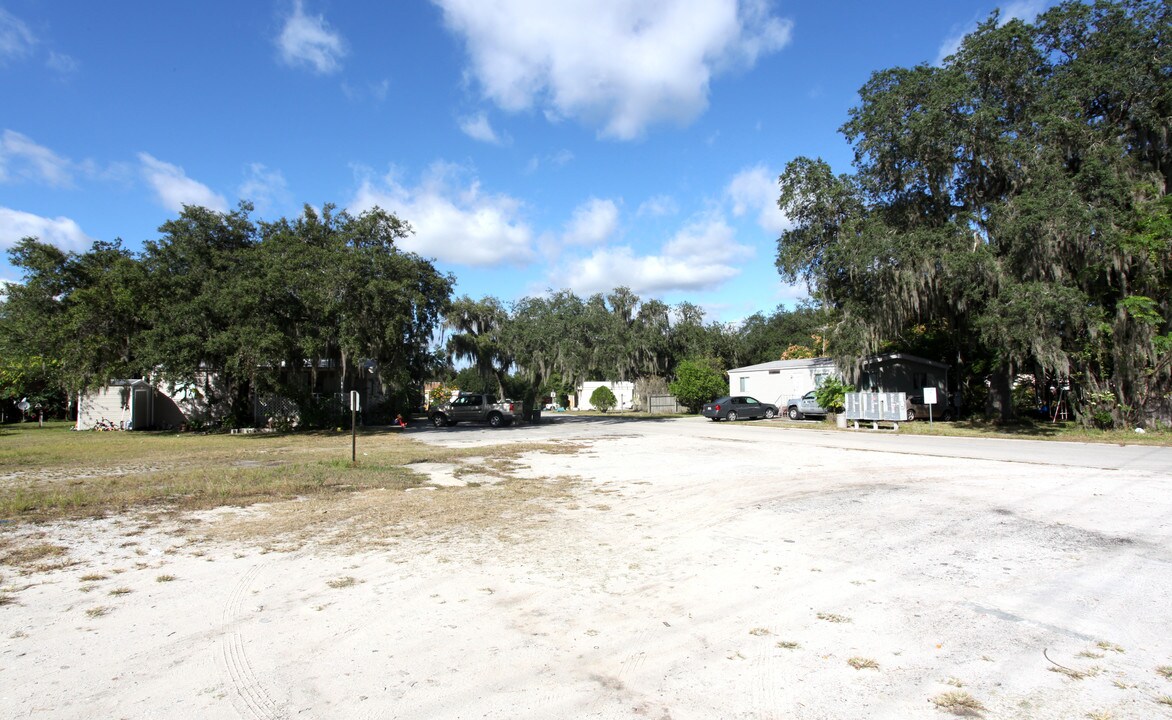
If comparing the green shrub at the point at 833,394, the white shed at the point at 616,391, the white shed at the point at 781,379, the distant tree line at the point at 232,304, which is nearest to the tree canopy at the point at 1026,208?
the green shrub at the point at 833,394

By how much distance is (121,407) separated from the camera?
3075 centimetres

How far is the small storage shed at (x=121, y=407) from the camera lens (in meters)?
29.8

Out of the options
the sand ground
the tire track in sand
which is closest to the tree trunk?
the sand ground

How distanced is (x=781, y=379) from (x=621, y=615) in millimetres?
31751

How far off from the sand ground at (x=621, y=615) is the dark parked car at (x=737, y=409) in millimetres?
22859

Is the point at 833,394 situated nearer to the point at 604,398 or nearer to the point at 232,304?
the point at 604,398

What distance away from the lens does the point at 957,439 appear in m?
19.0

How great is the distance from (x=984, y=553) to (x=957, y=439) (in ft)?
49.6

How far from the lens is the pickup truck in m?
28.6

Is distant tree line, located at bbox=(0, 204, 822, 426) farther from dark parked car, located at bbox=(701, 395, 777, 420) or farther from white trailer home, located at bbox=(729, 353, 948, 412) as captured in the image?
white trailer home, located at bbox=(729, 353, 948, 412)

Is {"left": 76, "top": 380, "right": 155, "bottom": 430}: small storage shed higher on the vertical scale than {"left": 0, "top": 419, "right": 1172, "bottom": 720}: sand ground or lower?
higher

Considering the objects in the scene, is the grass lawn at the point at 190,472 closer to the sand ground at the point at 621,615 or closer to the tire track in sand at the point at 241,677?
the sand ground at the point at 621,615

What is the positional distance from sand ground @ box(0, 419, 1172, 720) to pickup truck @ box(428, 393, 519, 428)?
66.3 ft

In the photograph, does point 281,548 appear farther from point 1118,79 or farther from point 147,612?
point 1118,79
